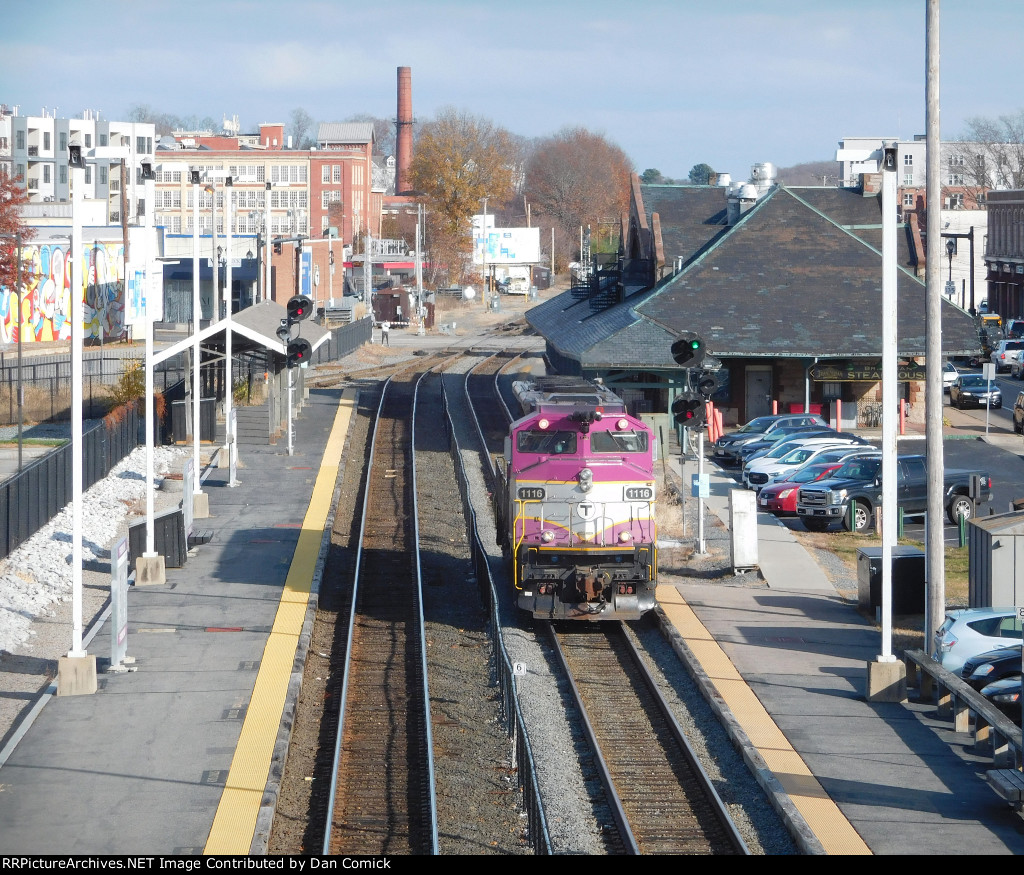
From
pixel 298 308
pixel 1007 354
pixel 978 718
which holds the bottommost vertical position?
pixel 978 718

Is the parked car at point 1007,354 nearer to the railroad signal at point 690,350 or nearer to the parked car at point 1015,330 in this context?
the parked car at point 1015,330

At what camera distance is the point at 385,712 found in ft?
56.0

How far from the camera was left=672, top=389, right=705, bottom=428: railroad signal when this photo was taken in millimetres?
25406

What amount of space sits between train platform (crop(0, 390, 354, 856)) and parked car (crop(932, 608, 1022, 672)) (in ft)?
29.6

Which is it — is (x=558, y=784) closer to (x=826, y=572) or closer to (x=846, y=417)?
(x=826, y=572)

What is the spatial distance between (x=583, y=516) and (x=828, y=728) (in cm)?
546

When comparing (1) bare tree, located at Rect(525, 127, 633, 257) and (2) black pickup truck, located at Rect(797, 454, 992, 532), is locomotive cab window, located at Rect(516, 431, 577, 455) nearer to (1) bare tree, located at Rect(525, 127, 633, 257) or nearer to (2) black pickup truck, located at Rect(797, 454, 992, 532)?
(2) black pickup truck, located at Rect(797, 454, 992, 532)

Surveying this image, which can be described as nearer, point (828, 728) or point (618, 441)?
point (828, 728)

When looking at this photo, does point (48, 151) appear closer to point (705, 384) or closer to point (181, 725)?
point (705, 384)

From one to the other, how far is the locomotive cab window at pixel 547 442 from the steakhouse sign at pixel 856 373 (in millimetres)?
26522

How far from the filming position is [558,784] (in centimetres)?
1440

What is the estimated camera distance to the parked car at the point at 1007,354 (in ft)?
213

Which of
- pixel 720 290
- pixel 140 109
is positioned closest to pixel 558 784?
pixel 720 290

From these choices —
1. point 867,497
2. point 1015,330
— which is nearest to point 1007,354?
point 1015,330
